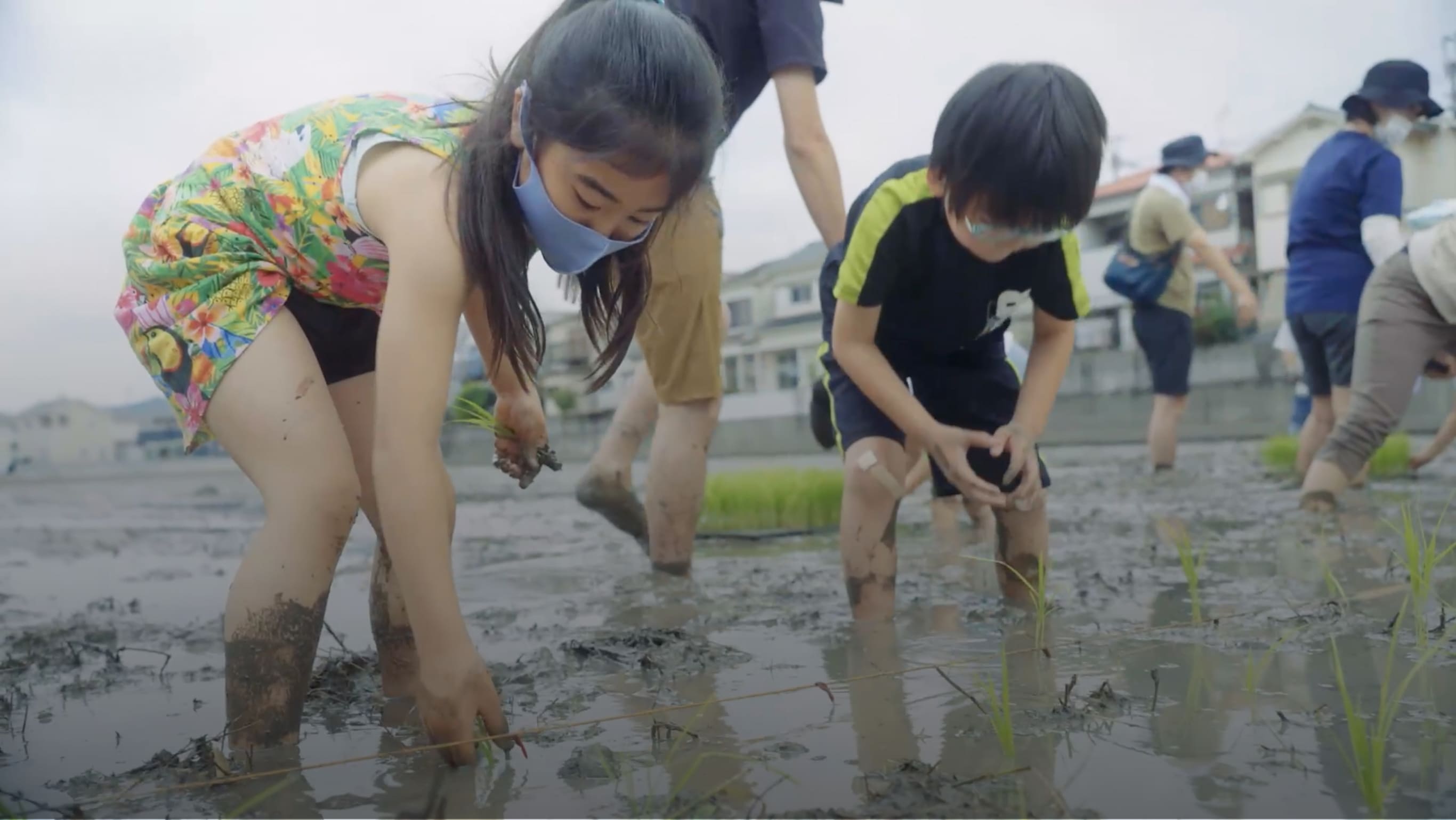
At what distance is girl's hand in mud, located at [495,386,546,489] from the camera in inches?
84.2

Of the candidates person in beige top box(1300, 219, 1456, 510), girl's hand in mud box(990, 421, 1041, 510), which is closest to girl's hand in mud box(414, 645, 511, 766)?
girl's hand in mud box(990, 421, 1041, 510)

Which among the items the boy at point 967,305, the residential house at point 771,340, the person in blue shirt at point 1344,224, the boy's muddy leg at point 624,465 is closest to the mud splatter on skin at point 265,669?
the boy at point 967,305

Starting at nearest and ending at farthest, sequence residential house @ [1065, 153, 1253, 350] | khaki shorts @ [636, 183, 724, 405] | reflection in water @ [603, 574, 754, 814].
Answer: reflection in water @ [603, 574, 754, 814] → khaki shorts @ [636, 183, 724, 405] → residential house @ [1065, 153, 1253, 350]

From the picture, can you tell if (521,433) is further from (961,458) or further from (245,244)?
(961,458)

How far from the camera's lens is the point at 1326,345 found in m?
4.82

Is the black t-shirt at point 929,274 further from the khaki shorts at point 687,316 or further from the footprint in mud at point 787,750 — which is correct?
the footprint in mud at point 787,750

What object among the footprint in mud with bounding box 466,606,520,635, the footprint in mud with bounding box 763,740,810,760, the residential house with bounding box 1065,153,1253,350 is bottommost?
the footprint in mud with bounding box 466,606,520,635

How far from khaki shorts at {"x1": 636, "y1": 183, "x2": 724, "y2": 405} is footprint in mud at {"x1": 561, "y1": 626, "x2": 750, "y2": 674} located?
94 cm

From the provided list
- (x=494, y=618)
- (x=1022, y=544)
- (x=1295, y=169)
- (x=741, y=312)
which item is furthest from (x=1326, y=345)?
(x=1295, y=169)

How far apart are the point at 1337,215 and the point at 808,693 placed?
3903 mm

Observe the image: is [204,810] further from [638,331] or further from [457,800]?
[638,331]

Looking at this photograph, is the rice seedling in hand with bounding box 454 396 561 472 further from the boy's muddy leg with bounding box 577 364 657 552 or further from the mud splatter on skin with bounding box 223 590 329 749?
the boy's muddy leg with bounding box 577 364 657 552

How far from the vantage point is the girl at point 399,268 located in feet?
4.83

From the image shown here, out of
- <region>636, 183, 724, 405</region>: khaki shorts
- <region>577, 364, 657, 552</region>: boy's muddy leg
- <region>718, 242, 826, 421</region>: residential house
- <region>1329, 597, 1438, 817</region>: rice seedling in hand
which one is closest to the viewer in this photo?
<region>1329, 597, 1438, 817</region>: rice seedling in hand
